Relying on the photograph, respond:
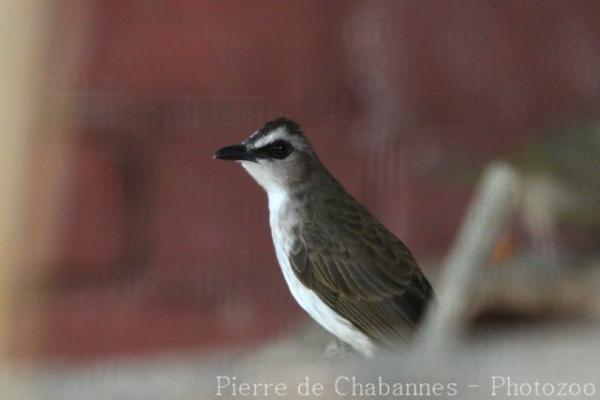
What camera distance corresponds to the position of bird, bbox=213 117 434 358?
2.93ft

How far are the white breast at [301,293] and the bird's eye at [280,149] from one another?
8 centimetres

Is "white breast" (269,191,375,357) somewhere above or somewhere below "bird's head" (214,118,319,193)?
below

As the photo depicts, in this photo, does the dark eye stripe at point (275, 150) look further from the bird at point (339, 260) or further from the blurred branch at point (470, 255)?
the blurred branch at point (470, 255)

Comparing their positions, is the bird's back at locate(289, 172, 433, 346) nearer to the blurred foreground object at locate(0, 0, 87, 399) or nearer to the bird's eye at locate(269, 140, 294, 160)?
the bird's eye at locate(269, 140, 294, 160)

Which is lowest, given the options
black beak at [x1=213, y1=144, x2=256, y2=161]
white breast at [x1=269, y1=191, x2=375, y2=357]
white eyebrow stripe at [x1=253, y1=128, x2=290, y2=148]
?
white breast at [x1=269, y1=191, x2=375, y2=357]

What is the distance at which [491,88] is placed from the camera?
100 centimetres

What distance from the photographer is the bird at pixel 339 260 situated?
0.89 meters

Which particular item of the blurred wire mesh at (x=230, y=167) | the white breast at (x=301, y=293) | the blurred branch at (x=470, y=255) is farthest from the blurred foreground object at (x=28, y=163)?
the blurred branch at (x=470, y=255)

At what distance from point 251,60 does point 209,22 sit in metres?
0.04

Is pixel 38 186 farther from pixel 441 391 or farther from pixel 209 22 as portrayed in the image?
pixel 441 391

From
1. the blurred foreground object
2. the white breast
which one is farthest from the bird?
the blurred foreground object

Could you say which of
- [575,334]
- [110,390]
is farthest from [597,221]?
[110,390]

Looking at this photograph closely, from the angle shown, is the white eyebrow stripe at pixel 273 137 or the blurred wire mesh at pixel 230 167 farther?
the blurred wire mesh at pixel 230 167

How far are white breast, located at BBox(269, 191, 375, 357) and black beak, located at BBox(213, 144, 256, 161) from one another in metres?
0.09
